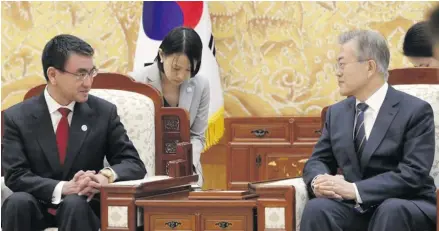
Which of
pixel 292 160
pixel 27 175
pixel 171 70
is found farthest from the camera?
pixel 292 160

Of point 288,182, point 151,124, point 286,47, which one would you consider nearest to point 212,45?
point 286,47

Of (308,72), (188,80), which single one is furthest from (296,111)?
(188,80)

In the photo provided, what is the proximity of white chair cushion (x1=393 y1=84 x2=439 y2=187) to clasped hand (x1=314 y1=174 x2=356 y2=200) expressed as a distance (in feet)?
1.70

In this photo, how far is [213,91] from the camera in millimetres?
6680

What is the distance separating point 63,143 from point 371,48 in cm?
146

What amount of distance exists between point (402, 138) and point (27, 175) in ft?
5.44

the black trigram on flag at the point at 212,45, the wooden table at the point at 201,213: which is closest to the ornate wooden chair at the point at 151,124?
the wooden table at the point at 201,213

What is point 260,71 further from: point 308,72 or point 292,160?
point 292,160

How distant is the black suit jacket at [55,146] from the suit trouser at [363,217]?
2.90 ft

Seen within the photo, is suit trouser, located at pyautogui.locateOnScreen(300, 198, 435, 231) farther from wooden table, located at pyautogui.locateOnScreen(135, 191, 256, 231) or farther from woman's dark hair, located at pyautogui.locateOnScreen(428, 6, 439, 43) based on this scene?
woman's dark hair, located at pyautogui.locateOnScreen(428, 6, 439, 43)

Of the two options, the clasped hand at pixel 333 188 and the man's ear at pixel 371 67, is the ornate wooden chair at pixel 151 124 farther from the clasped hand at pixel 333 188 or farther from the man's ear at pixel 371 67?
the man's ear at pixel 371 67

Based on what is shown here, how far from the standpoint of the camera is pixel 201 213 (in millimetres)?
4207

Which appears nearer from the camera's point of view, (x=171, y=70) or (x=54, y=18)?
(x=171, y=70)

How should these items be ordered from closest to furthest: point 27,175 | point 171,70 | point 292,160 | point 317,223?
1. point 317,223
2. point 27,175
3. point 171,70
4. point 292,160
